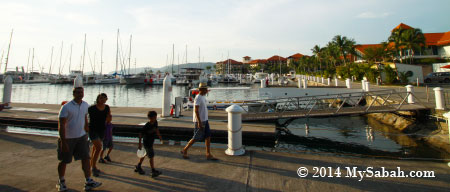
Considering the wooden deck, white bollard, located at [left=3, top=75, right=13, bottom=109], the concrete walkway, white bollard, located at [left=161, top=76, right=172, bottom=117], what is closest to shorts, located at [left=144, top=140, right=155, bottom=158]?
the concrete walkway

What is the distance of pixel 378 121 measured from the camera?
16109 mm

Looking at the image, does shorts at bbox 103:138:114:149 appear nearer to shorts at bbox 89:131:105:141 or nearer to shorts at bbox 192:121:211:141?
shorts at bbox 89:131:105:141

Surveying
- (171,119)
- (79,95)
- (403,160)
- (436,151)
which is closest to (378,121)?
(436,151)

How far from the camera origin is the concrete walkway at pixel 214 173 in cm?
388

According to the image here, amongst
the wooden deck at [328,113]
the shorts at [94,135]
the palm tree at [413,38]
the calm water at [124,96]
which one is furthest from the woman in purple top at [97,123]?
the palm tree at [413,38]

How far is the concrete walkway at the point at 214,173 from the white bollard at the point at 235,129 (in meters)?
0.23

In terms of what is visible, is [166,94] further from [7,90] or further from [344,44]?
[344,44]

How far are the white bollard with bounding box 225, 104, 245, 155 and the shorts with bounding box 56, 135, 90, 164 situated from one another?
3.16 m

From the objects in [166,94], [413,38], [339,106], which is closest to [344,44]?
[413,38]

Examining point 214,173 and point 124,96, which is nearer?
point 214,173

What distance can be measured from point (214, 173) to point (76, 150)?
2.64 meters

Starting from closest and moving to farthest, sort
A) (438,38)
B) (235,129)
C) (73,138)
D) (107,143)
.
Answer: (73,138), (107,143), (235,129), (438,38)

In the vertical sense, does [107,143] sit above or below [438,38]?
below

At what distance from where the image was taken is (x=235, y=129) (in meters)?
5.45
